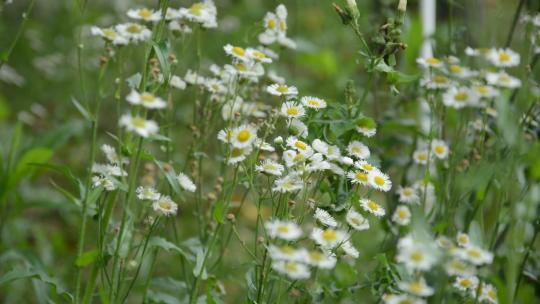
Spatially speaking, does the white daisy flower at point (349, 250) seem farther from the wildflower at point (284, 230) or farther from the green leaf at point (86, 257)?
the green leaf at point (86, 257)

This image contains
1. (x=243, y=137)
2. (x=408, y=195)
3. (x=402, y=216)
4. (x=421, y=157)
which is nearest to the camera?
(x=243, y=137)

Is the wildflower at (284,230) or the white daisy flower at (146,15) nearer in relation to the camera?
the wildflower at (284,230)

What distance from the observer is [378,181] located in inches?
61.6

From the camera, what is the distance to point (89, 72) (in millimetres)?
3965

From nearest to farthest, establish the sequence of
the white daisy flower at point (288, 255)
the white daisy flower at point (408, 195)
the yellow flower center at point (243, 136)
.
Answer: the white daisy flower at point (288, 255) < the yellow flower center at point (243, 136) < the white daisy flower at point (408, 195)

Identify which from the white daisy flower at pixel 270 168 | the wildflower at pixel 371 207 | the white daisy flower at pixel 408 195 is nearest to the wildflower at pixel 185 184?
the white daisy flower at pixel 270 168

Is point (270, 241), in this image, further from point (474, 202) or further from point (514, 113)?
point (474, 202)

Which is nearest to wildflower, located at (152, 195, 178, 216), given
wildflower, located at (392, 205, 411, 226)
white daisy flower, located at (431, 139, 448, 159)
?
wildflower, located at (392, 205, 411, 226)

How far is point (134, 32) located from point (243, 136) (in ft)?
1.24

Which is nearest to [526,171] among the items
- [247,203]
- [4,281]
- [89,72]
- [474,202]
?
[474,202]

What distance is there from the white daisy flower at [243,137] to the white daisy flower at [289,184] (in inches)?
4.1

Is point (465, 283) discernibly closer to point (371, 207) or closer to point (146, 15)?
point (371, 207)

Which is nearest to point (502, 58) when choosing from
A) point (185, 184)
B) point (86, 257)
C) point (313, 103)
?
point (313, 103)

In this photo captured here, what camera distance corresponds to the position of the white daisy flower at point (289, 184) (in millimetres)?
1434
